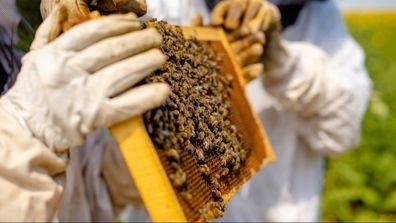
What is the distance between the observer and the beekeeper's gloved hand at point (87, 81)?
126cm

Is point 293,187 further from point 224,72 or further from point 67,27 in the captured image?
point 67,27

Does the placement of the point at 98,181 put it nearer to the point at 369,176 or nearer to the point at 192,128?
the point at 192,128

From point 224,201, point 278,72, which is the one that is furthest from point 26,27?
point 278,72

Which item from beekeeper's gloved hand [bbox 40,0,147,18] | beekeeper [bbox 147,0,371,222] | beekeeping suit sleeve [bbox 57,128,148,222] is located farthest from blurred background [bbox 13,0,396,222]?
beekeeper's gloved hand [bbox 40,0,147,18]

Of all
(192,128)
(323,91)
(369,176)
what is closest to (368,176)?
(369,176)

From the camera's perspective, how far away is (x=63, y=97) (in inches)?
50.0

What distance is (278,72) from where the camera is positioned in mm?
2436

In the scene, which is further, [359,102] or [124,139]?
[359,102]

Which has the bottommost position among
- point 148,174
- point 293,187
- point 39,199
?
point 293,187

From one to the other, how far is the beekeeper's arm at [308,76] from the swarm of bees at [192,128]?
0.35 m

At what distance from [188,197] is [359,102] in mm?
1584

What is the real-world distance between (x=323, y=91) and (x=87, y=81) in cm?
144

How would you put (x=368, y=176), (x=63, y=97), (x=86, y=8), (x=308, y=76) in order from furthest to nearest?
(x=368, y=176), (x=308, y=76), (x=86, y=8), (x=63, y=97)

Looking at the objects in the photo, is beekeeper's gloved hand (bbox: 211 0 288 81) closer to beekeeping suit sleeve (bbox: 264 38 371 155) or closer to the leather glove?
beekeeping suit sleeve (bbox: 264 38 371 155)
